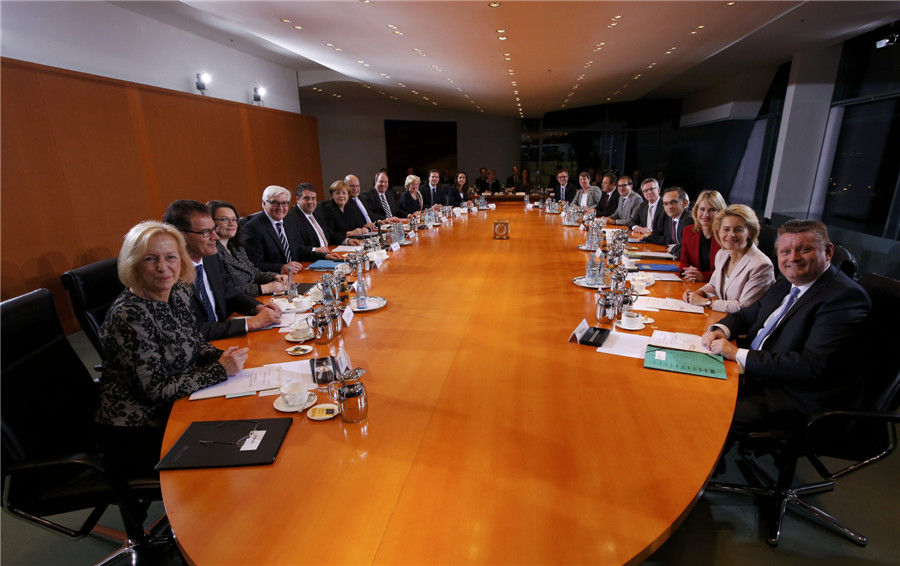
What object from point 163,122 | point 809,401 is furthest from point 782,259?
point 163,122

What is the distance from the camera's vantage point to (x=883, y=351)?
5.68 feet

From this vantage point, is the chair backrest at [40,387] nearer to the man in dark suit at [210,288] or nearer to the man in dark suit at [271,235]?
the man in dark suit at [210,288]

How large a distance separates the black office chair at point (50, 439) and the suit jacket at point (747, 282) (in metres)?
2.76

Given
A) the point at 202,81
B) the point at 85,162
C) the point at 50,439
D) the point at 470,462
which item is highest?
the point at 202,81

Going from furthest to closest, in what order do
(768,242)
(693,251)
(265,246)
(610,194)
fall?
(610,194), (265,246), (693,251), (768,242)

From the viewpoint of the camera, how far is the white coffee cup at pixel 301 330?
2051 millimetres

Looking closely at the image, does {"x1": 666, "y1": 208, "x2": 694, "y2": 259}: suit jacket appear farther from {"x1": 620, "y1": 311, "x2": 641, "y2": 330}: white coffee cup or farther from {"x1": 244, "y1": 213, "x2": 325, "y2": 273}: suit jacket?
{"x1": 244, "y1": 213, "x2": 325, "y2": 273}: suit jacket

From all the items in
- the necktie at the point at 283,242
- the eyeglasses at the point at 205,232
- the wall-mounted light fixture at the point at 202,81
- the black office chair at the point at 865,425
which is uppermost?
the wall-mounted light fixture at the point at 202,81

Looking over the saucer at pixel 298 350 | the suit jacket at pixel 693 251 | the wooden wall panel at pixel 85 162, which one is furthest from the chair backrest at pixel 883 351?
the wooden wall panel at pixel 85 162

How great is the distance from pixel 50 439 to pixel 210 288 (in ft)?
3.52

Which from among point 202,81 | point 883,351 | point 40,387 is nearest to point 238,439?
point 40,387

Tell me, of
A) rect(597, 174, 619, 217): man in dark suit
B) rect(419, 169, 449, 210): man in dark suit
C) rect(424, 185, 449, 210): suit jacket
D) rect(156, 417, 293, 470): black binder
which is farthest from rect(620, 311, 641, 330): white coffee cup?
rect(424, 185, 449, 210): suit jacket

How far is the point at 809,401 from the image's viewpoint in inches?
70.1

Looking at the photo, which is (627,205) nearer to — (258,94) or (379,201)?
(379,201)
